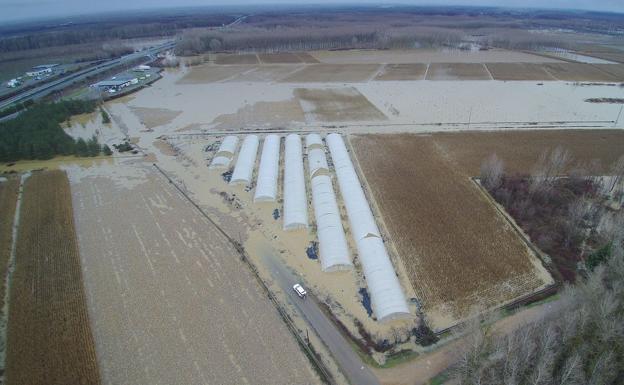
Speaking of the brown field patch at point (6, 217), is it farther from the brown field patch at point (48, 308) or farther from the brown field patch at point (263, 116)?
the brown field patch at point (263, 116)

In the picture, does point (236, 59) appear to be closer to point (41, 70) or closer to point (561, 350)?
point (41, 70)

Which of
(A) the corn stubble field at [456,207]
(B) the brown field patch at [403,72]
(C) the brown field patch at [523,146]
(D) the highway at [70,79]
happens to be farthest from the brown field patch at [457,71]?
(D) the highway at [70,79]

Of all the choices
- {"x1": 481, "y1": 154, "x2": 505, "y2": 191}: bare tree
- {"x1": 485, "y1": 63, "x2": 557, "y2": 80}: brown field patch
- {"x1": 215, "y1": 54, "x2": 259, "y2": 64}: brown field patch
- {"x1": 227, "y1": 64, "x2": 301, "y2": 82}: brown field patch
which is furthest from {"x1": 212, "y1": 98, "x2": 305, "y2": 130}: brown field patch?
{"x1": 485, "y1": 63, "x2": 557, "y2": 80}: brown field patch

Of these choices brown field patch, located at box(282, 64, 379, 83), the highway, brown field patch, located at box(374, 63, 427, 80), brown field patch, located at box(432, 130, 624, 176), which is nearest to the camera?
brown field patch, located at box(432, 130, 624, 176)

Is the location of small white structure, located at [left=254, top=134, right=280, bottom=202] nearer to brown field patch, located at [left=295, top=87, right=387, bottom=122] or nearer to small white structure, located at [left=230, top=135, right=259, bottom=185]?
small white structure, located at [left=230, top=135, right=259, bottom=185]

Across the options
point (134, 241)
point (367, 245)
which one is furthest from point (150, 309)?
point (367, 245)

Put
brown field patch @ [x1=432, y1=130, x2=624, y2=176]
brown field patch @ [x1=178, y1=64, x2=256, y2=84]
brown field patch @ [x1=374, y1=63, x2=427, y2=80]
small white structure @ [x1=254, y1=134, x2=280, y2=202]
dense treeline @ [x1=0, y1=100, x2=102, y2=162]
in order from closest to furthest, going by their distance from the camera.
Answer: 1. small white structure @ [x1=254, y1=134, x2=280, y2=202]
2. brown field patch @ [x1=432, y1=130, x2=624, y2=176]
3. dense treeline @ [x1=0, y1=100, x2=102, y2=162]
4. brown field patch @ [x1=374, y1=63, x2=427, y2=80]
5. brown field patch @ [x1=178, y1=64, x2=256, y2=84]
